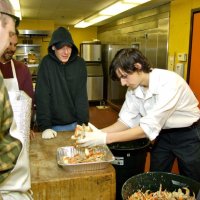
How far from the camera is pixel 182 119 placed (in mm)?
1797

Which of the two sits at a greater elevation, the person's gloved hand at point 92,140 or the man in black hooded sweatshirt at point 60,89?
the man in black hooded sweatshirt at point 60,89

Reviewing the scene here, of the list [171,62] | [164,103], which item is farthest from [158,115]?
[171,62]

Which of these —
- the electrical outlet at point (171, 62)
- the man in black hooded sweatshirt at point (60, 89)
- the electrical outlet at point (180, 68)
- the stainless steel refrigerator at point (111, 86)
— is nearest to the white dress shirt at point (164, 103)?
the man in black hooded sweatshirt at point (60, 89)

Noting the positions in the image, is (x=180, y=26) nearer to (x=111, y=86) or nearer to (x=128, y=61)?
(x=128, y=61)

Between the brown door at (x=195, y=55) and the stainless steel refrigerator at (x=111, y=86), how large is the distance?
9.28 feet

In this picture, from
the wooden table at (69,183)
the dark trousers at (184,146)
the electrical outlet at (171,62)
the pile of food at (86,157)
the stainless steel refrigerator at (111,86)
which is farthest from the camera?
the stainless steel refrigerator at (111,86)

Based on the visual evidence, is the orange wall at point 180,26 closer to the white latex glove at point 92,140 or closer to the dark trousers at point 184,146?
the dark trousers at point 184,146

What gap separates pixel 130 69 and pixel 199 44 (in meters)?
2.35

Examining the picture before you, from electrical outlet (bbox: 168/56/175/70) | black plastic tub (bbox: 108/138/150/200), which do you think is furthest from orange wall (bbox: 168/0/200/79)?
black plastic tub (bbox: 108/138/150/200)

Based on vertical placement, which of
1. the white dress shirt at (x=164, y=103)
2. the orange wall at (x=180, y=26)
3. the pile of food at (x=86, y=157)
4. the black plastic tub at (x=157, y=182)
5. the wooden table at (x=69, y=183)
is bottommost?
the black plastic tub at (x=157, y=182)

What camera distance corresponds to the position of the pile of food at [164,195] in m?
1.62

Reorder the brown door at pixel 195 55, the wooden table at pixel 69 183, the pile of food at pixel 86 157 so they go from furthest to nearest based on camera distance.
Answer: the brown door at pixel 195 55, the pile of food at pixel 86 157, the wooden table at pixel 69 183

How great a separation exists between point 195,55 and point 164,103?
7.80ft

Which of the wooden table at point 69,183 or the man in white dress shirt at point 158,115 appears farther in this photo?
the man in white dress shirt at point 158,115
